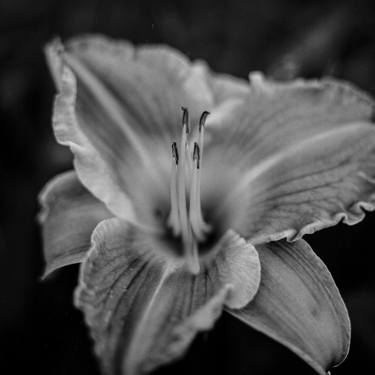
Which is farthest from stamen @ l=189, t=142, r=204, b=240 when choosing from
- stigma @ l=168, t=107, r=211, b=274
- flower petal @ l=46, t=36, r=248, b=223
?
flower petal @ l=46, t=36, r=248, b=223

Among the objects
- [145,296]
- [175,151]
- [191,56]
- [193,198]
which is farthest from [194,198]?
[191,56]

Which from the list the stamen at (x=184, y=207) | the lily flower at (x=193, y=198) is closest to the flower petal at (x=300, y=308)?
the lily flower at (x=193, y=198)

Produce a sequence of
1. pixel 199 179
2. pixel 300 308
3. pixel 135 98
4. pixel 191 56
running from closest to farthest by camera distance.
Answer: pixel 300 308 < pixel 199 179 < pixel 135 98 < pixel 191 56

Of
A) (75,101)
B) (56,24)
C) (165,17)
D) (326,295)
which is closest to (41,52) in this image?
(56,24)

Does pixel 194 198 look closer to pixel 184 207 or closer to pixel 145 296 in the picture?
pixel 184 207

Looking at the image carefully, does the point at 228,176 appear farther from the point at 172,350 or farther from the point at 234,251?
the point at 172,350

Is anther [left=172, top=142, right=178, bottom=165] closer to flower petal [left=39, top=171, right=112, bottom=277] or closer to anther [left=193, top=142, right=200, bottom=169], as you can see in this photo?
anther [left=193, top=142, right=200, bottom=169]
